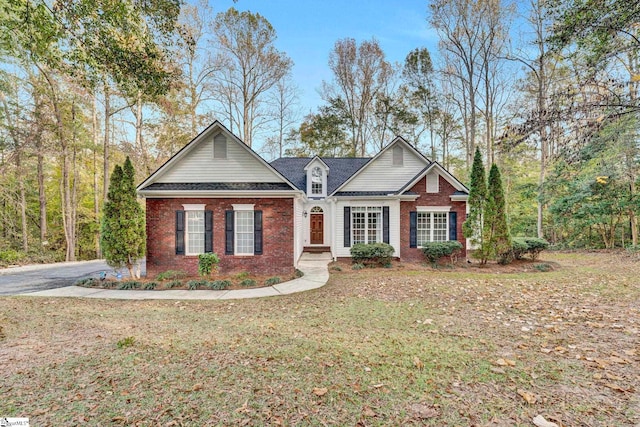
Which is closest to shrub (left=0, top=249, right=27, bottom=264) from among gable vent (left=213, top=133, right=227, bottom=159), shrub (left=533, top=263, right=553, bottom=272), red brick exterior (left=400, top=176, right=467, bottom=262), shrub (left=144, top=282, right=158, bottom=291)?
shrub (left=144, top=282, right=158, bottom=291)

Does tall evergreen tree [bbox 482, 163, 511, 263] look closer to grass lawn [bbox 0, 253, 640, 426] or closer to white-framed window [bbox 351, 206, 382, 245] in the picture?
white-framed window [bbox 351, 206, 382, 245]

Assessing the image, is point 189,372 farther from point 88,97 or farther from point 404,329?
point 88,97

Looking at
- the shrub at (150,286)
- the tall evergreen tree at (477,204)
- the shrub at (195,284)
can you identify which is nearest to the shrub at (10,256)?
the shrub at (150,286)

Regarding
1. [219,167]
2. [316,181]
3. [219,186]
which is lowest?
[219,186]

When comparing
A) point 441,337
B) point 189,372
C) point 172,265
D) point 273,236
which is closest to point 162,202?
point 172,265

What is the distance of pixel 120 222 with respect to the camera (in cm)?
885

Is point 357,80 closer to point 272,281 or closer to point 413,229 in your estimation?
→ point 413,229

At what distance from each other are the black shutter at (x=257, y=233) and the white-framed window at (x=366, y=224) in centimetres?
512

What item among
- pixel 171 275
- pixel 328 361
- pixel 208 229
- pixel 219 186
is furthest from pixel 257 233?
pixel 328 361

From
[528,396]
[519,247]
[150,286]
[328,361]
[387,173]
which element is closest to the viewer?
[528,396]

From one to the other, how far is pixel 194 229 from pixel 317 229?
7.68 metres

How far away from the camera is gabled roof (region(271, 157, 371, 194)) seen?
16.6 m

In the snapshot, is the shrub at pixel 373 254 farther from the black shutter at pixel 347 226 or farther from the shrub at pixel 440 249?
the shrub at pixel 440 249

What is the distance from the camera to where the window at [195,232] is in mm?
10211
